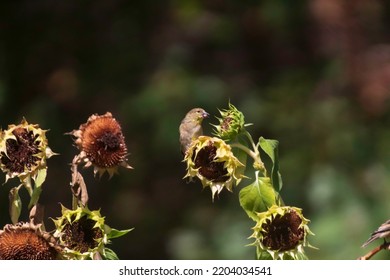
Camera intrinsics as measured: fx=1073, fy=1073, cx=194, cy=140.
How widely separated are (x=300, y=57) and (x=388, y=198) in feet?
3.58

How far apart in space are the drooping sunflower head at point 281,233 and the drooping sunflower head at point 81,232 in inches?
4.8

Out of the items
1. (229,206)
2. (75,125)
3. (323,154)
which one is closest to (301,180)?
(323,154)

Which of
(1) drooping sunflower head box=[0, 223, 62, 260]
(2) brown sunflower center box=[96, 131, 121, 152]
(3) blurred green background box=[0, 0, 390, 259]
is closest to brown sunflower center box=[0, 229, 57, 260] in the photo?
(1) drooping sunflower head box=[0, 223, 62, 260]

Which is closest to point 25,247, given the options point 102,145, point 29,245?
point 29,245

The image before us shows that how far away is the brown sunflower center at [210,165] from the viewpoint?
33.3 inches

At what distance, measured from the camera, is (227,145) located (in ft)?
2.82

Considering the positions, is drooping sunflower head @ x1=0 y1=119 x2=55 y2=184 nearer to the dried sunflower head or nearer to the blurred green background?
the dried sunflower head

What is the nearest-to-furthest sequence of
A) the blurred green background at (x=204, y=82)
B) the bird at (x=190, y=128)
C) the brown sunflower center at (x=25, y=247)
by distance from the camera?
the brown sunflower center at (x=25, y=247) < the bird at (x=190, y=128) < the blurred green background at (x=204, y=82)

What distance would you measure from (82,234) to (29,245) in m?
0.05

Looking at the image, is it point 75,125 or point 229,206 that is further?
point 75,125

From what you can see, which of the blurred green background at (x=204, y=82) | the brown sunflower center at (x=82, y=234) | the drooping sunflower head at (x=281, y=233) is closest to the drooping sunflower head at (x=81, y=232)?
the brown sunflower center at (x=82, y=234)

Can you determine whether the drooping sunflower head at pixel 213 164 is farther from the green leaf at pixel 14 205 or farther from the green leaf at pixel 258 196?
the green leaf at pixel 14 205

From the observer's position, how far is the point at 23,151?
88 centimetres
